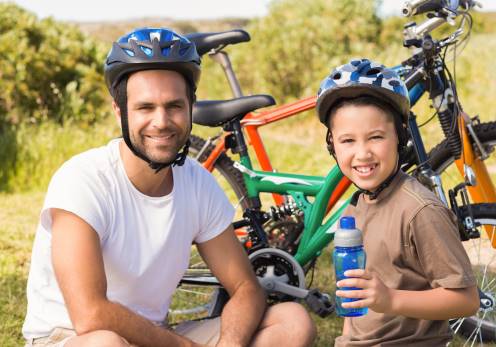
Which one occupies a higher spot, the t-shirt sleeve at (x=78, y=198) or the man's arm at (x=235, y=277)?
the t-shirt sleeve at (x=78, y=198)

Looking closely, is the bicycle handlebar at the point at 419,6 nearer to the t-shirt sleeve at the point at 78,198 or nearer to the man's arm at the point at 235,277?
the man's arm at the point at 235,277

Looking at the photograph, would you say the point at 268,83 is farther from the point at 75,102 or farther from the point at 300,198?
the point at 300,198

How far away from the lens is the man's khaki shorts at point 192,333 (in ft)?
10.3

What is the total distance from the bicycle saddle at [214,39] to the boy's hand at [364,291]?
8.31ft

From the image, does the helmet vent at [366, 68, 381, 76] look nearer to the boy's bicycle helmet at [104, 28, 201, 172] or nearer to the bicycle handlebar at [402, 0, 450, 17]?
the boy's bicycle helmet at [104, 28, 201, 172]

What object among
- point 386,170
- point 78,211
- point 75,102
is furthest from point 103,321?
point 75,102

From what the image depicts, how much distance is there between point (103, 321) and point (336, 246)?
1002 millimetres

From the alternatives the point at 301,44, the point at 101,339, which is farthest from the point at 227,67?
the point at 301,44

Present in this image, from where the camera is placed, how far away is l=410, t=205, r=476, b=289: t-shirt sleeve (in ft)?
8.43

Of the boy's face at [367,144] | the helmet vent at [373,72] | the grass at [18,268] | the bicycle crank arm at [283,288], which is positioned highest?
the helmet vent at [373,72]

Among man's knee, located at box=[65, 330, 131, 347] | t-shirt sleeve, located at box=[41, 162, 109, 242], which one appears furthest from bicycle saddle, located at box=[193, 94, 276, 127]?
man's knee, located at box=[65, 330, 131, 347]

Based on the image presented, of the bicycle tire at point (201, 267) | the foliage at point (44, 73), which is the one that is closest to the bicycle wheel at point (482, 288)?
the bicycle tire at point (201, 267)

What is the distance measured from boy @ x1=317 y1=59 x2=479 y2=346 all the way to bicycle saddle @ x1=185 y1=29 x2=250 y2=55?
1889 mm

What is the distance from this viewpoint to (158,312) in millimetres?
3391
